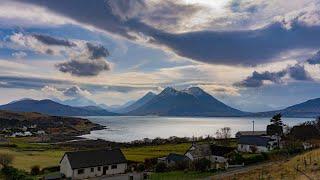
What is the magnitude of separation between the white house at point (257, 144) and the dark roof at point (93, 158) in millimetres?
33746

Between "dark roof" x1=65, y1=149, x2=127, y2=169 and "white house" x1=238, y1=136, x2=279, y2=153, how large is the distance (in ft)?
111

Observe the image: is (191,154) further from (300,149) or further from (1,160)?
(1,160)

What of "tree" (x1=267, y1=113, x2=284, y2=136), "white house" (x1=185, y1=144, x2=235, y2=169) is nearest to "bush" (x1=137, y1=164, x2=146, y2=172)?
"white house" (x1=185, y1=144, x2=235, y2=169)

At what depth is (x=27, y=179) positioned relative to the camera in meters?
53.4

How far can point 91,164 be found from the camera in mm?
64438

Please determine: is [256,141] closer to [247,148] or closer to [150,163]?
[247,148]

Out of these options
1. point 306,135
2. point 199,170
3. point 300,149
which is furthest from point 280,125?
point 199,170

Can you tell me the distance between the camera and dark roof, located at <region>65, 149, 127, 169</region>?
63438 millimetres

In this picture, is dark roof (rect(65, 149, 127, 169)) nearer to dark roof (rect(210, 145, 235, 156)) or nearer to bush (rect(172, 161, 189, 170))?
bush (rect(172, 161, 189, 170))

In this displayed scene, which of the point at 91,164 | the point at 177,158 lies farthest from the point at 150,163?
the point at 91,164

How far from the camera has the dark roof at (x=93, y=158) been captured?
6344cm

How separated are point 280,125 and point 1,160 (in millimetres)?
84386

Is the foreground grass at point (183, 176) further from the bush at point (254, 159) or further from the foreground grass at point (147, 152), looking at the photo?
the foreground grass at point (147, 152)

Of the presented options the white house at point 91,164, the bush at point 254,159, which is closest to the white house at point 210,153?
the bush at point 254,159
